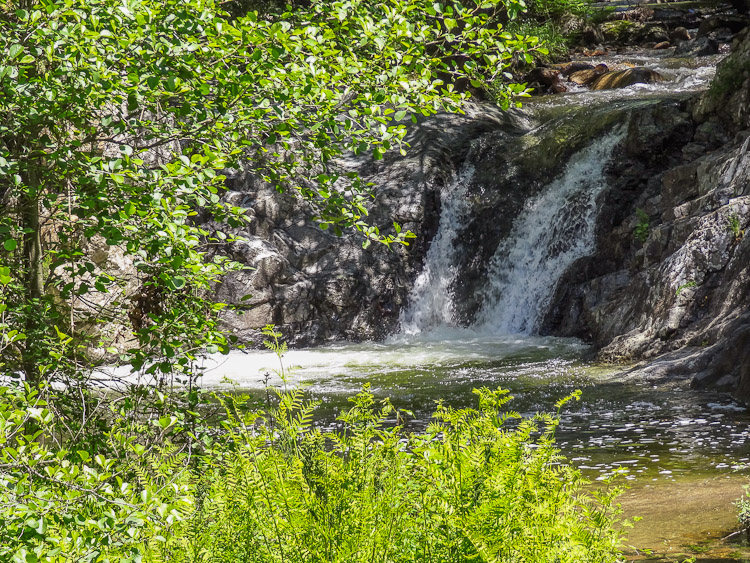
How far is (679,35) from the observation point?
94.3 ft

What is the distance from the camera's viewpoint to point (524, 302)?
16266 mm

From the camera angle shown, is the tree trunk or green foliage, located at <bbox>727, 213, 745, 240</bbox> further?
green foliage, located at <bbox>727, 213, 745, 240</bbox>

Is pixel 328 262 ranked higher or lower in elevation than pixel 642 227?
lower

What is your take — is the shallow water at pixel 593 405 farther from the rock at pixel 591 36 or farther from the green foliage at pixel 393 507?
the rock at pixel 591 36

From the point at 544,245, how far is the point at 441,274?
8.23 ft

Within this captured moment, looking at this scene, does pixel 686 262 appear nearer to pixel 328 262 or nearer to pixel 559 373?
pixel 559 373

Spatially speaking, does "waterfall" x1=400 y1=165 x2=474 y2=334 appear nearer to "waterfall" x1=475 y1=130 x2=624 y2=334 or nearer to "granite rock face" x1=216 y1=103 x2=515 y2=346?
"granite rock face" x1=216 y1=103 x2=515 y2=346

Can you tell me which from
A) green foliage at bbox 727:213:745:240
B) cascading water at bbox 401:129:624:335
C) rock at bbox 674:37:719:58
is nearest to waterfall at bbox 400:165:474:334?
cascading water at bbox 401:129:624:335

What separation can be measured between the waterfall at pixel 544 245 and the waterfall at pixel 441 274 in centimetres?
99

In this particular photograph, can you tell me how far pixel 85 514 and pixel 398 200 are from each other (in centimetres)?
1566

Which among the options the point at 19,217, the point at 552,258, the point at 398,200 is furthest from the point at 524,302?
the point at 19,217

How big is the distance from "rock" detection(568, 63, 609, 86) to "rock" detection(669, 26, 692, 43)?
212 inches

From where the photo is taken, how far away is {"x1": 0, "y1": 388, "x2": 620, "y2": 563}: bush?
256 centimetres

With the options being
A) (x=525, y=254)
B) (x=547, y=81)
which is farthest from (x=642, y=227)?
(x=547, y=81)
